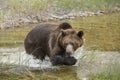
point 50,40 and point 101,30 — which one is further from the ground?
point 50,40

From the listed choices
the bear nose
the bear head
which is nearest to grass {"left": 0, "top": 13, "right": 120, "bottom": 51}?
the bear head

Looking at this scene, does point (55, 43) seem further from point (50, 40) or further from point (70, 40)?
point (70, 40)

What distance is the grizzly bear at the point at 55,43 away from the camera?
7.08 metres

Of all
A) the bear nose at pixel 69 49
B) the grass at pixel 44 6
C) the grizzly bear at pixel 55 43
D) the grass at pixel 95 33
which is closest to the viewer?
the bear nose at pixel 69 49

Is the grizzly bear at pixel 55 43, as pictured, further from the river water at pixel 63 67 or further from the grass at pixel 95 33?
the grass at pixel 95 33

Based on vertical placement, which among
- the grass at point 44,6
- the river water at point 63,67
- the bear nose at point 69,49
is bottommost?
the grass at point 44,6

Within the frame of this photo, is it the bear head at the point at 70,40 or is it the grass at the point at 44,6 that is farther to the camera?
the grass at the point at 44,6

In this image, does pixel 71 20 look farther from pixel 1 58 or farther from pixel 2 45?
pixel 1 58

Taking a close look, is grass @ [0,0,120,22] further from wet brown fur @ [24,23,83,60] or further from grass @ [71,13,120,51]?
wet brown fur @ [24,23,83,60]

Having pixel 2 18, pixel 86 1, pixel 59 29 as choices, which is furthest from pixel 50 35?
pixel 86 1

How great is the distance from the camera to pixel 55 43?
743 cm

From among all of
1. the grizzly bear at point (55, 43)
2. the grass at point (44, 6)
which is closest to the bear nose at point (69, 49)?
the grizzly bear at point (55, 43)

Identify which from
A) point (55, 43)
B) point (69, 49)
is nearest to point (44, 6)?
point (55, 43)

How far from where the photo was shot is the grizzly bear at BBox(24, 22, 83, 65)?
7082mm
